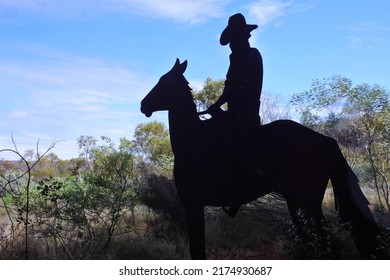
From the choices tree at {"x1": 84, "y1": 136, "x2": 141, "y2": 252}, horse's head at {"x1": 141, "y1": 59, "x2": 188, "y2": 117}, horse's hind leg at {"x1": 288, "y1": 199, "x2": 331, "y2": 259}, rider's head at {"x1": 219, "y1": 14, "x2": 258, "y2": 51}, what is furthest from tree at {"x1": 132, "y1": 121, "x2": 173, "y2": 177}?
horse's hind leg at {"x1": 288, "y1": 199, "x2": 331, "y2": 259}

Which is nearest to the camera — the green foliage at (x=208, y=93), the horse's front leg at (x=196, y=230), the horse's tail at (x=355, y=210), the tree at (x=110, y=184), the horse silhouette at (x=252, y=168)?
the horse's tail at (x=355, y=210)

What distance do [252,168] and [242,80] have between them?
108cm

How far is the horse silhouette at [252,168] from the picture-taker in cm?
473

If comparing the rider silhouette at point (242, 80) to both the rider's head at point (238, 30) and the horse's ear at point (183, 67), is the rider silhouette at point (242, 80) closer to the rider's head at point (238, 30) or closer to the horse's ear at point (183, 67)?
the rider's head at point (238, 30)

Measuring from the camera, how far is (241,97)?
507 centimetres

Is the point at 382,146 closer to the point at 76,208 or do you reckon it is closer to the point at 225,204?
the point at 225,204

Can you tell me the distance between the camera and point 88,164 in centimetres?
731

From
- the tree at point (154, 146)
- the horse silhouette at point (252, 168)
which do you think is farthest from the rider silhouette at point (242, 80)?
the tree at point (154, 146)

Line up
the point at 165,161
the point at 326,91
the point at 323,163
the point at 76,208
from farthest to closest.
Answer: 1. the point at 165,161
2. the point at 326,91
3. the point at 76,208
4. the point at 323,163

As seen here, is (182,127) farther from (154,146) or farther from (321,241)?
(154,146)

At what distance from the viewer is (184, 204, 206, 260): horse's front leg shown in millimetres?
5000

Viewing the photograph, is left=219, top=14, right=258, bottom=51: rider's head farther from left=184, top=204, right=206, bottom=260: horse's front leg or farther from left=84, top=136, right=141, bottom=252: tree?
left=84, top=136, right=141, bottom=252: tree

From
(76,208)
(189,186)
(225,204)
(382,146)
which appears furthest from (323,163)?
(76,208)
